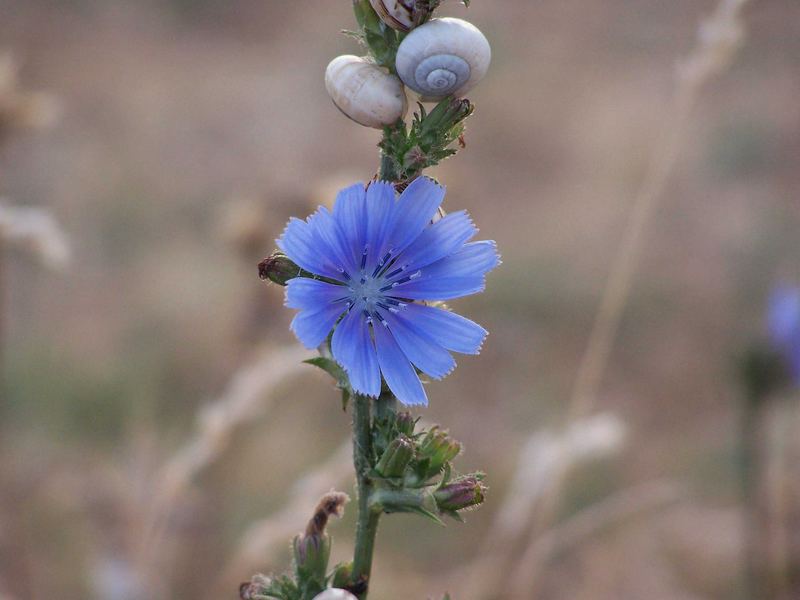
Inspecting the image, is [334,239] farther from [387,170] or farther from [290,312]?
[290,312]

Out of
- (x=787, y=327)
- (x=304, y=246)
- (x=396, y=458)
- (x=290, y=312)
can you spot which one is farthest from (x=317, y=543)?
(x=290, y=312)

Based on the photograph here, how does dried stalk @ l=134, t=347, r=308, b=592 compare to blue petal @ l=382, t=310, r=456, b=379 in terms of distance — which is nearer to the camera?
blue petal @ l=382, t=310, r=456, b=379

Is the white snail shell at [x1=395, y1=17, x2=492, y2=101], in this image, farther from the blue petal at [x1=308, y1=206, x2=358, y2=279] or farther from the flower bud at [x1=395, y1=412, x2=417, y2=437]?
the flower bud at [x1=395, y1=412, x2=417, y2=437]

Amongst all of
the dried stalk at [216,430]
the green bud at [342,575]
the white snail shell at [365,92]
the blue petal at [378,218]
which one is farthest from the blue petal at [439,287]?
the dried stalk at [216,430]

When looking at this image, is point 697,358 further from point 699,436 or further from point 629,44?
point 629,44

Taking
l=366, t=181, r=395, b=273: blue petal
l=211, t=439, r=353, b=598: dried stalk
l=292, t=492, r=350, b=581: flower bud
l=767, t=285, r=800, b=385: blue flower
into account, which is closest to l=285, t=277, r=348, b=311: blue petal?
l=366, t=181, r=395, b=273: blue petal

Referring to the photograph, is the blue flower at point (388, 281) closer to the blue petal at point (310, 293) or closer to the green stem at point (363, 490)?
the blue petal at point (310, 293)
